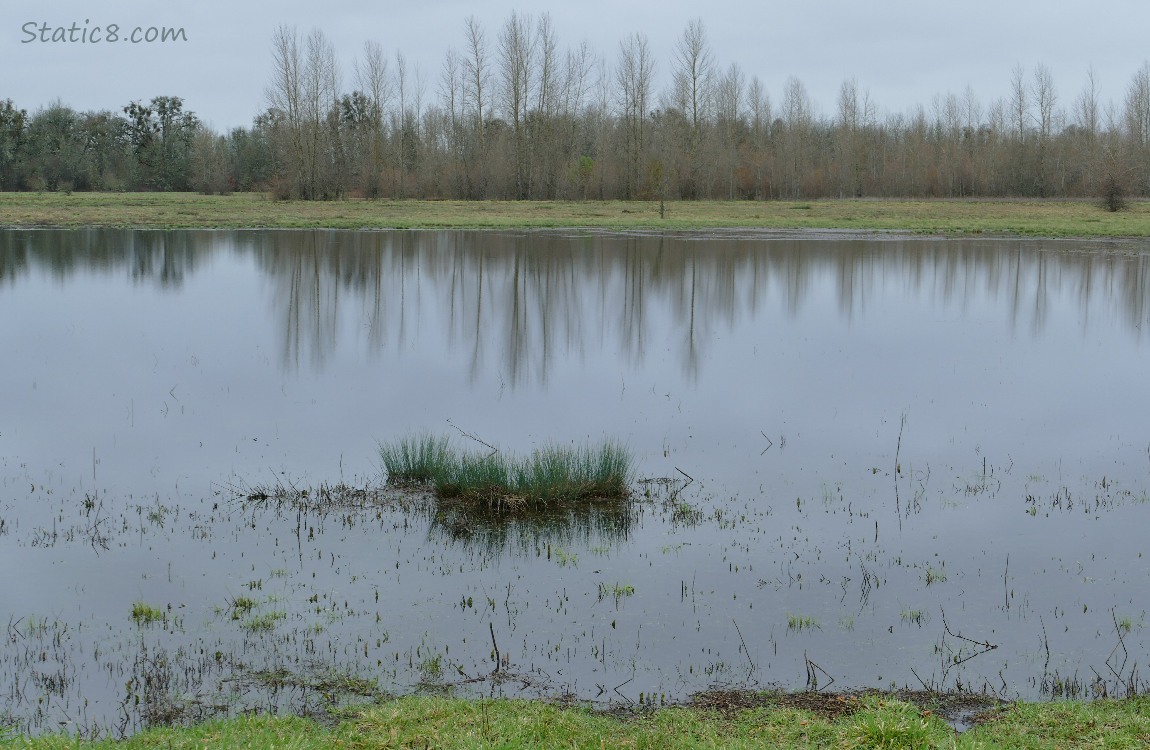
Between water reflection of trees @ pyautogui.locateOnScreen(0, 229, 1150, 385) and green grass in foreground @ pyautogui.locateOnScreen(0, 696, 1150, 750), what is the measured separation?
11656 millimetres

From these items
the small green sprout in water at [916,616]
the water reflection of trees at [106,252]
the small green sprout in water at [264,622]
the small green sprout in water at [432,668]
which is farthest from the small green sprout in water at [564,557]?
the water reflection of trees at [106,252]

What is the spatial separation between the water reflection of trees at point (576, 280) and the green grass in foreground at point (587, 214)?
5592 mm

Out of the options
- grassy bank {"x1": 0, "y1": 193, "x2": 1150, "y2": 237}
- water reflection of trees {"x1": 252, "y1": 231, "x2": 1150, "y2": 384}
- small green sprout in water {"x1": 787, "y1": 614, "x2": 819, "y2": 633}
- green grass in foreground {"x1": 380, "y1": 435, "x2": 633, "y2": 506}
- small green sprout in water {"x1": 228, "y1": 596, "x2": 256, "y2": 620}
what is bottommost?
small green sprout in water {"x1": 787, "y1": 614, "x2": 819, "y2": 633}

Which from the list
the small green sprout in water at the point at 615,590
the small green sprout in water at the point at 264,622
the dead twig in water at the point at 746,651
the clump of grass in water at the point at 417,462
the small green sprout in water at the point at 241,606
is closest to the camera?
the dead twig in water at the point at 746,651

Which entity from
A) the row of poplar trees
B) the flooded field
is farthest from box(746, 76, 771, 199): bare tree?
the flooded field

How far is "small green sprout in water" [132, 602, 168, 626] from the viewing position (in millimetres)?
8227

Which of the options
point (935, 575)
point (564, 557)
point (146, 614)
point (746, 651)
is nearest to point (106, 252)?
point (564, 557)

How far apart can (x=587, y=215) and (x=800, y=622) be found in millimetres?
53381

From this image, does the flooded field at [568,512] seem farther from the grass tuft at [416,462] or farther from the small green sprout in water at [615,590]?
the grass tuft at [416,462]

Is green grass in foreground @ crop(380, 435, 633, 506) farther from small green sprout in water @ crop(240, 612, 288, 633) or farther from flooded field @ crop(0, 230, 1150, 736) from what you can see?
small green sprout in water @ crop(240, 612, 288, 633)

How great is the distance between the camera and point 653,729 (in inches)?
253

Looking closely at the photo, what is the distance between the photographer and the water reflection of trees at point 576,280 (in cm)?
2252

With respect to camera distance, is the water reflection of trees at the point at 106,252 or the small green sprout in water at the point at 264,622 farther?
the water reflection of trees at the point at 106,252

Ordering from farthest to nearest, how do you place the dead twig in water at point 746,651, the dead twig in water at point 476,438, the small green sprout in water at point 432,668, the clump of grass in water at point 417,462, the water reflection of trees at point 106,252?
the water reflection of trees at point 106,252, the dead twig in water at point 476,438, the clump of grass in water at point 417,462, the dead twig in water at point 746,651, the small green sprout in water at point 432,668
